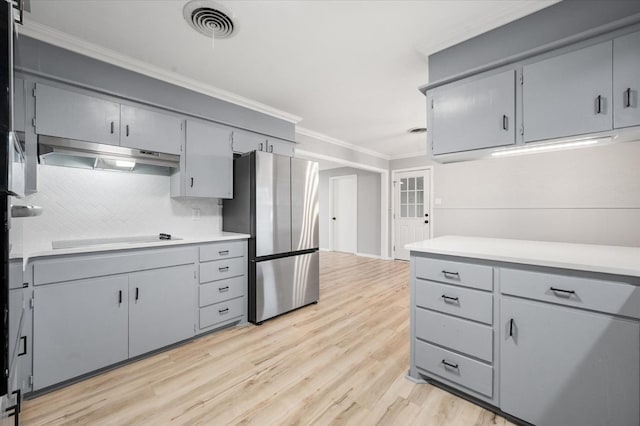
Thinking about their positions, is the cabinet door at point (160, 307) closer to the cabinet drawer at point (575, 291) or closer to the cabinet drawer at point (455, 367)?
the cabinet drawer at point (455, 367)

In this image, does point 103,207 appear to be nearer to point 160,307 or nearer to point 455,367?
point 160,307

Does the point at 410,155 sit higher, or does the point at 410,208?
the point at 410,155

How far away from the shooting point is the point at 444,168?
2.40 metres

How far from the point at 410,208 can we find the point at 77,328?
5.84 meters

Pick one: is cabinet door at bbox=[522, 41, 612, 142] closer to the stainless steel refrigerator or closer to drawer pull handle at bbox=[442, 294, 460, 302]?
drawer pull handle at bbox=[442, 294, 460, 302]

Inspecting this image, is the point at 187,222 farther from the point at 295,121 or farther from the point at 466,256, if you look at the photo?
the point at 466,256

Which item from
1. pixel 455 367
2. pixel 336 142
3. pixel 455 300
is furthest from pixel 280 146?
pixel 455 367

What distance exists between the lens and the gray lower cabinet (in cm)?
270

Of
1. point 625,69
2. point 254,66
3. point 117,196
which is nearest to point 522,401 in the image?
point 625,69

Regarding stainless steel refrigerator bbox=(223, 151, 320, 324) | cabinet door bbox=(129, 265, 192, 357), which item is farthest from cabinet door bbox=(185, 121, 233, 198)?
cabinet door bbox=(129, 265, 192, 357)

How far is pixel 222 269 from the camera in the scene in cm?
266

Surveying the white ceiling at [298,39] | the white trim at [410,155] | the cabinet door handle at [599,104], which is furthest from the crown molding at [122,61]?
the white trim at [410,155]

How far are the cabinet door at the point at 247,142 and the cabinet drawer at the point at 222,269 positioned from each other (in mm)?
1267

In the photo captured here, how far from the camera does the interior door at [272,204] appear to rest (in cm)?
285
